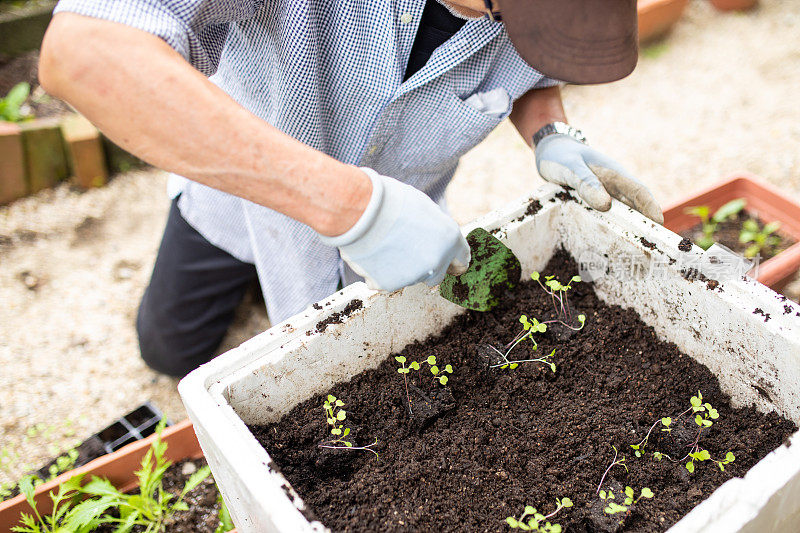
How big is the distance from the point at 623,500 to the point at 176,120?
1.09 m

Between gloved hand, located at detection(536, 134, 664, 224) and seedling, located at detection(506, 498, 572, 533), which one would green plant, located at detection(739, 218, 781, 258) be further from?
seedling, located at detection(506, 498, 572, 533)

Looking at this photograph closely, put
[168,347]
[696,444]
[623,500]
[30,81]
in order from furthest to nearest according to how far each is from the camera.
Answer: [30,81], [168,347], [696,444], [623,500]

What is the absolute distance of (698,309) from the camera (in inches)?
55.7

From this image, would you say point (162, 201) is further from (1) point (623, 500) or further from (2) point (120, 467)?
(1) point (623, 500)

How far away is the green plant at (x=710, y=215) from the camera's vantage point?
89.1 inches

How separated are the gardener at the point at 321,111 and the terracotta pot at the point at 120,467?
1.55ft

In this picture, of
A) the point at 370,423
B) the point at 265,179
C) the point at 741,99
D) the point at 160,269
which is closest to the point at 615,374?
the point at 370,423

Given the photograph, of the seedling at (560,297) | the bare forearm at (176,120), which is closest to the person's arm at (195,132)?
the bare forearm at (176,120)

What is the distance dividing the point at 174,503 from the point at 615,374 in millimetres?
1265

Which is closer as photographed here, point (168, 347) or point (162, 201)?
point (168, 347)

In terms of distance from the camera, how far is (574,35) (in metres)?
1.14

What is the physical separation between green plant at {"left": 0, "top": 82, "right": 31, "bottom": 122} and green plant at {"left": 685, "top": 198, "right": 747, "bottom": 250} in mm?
3453

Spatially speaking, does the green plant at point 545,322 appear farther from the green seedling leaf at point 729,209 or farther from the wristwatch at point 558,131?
the green seedling leaf at point 729,209

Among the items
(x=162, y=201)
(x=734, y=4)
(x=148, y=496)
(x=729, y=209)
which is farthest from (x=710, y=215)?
(x=734, y=4)
